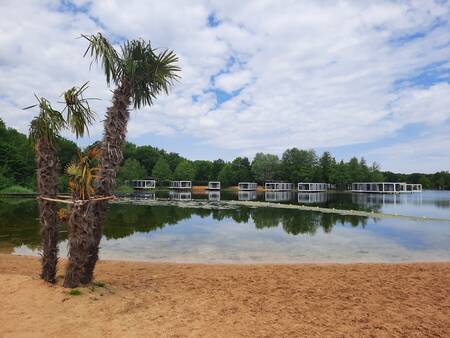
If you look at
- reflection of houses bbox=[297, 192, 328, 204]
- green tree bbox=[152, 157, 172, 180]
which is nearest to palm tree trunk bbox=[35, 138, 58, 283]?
reflection of houses bbox=[297, 192, 328, 204]

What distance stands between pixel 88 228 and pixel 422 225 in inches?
1137

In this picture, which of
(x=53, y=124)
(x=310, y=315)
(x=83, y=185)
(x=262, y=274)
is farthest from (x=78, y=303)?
(x=262, y=274)

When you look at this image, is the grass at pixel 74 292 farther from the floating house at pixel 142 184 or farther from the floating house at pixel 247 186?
the floating house at pixel 247 186

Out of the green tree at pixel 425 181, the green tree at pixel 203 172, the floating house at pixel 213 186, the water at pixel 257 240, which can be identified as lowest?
the water at pixel 257 240

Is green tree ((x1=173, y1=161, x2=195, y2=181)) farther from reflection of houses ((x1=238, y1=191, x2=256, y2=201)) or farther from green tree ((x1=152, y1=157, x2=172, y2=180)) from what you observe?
reflection of houses ((x1=238, y1=191, x2=256, y2=201))

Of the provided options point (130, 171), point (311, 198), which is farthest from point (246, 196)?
point (130, 171)

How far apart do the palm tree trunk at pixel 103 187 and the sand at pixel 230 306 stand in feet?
1.60

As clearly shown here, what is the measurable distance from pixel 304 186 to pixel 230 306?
111m

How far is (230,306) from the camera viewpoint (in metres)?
7.59

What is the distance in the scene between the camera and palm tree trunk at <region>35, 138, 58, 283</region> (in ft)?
25.7

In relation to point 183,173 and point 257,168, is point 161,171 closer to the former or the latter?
point 183,173

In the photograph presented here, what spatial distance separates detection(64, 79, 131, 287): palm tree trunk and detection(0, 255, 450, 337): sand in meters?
0.49

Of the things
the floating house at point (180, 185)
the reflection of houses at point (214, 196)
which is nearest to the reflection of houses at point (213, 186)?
the floating house at point (180, 185)

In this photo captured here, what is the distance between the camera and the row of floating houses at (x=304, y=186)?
10540 centimetres
